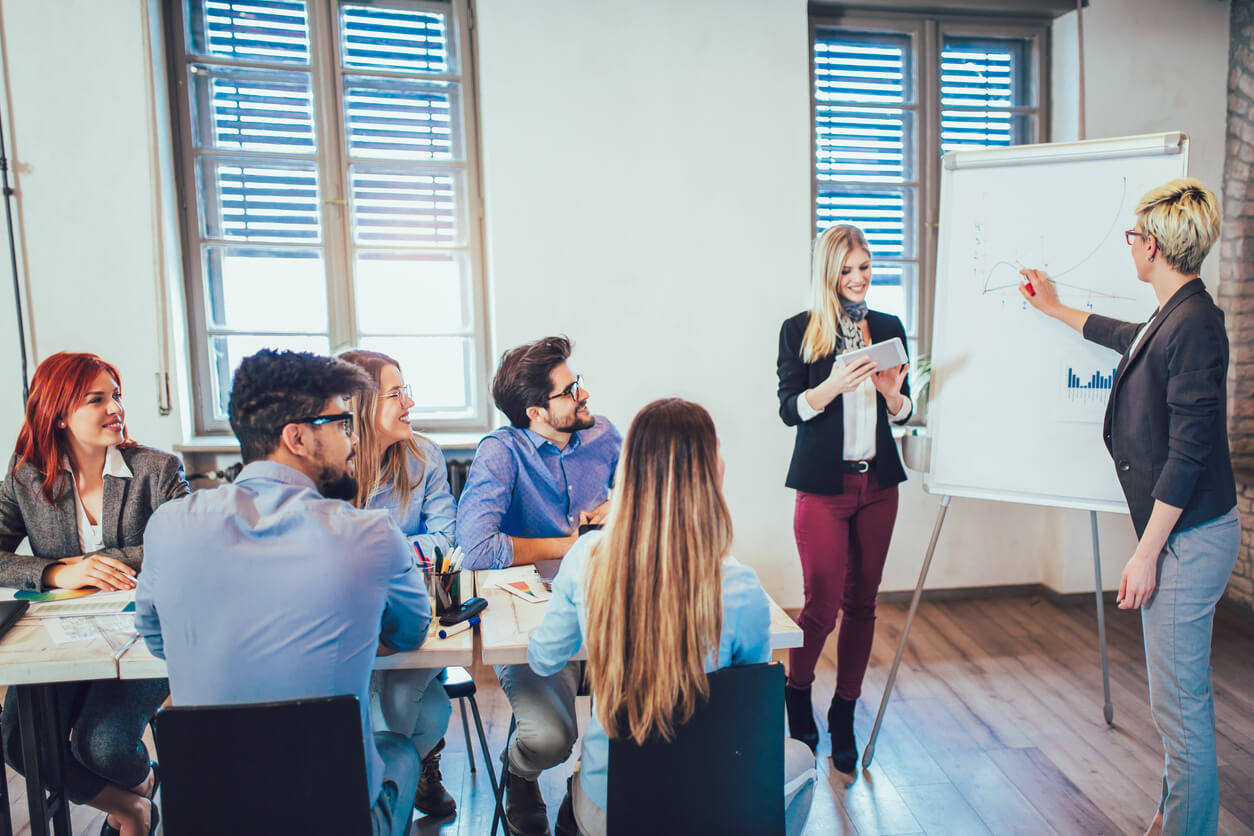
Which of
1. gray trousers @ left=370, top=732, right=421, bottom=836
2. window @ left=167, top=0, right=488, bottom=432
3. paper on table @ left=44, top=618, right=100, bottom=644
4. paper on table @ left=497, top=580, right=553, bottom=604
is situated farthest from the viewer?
window @ left=167, top=0, right=488, bottom=432

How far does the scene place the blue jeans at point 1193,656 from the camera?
5.75 ft

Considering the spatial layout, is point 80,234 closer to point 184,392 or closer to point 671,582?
point 184,392

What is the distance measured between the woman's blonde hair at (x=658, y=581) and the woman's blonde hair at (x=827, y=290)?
116 centimetres

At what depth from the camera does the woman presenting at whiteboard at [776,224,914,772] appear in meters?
2.27

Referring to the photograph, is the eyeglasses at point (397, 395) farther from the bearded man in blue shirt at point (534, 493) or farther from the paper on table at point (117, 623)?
the paper on table at point (117, 623)

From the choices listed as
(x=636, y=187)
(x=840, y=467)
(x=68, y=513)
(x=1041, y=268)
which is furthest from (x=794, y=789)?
(x=636, y=187)

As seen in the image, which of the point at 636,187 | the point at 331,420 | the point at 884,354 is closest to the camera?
the point at 331,420

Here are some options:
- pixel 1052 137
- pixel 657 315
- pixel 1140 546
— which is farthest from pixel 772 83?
pixel 1140 546

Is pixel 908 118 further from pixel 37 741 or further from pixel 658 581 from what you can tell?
pixel 37 741

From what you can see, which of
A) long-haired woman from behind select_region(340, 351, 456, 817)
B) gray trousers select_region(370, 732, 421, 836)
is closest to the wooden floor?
long-haired woman from behind select_region(340, 351, 456, 817)

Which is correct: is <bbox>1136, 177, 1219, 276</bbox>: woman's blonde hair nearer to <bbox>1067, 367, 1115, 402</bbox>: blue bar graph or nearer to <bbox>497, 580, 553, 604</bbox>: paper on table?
<bbox>1067, 367, 1115, 402</bbox>: blue bar graph

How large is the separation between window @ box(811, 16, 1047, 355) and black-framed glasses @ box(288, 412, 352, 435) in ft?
9.79

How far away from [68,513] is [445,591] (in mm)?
1144

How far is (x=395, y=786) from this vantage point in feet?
4.76
